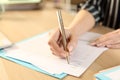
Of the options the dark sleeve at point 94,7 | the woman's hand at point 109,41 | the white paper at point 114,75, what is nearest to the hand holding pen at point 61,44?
the woman's hand at point 109,41

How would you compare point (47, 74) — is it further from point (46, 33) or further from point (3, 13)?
point (3, 13)

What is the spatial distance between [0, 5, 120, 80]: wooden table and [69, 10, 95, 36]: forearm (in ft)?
0.15

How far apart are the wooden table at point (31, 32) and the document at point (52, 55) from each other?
0.03 metres

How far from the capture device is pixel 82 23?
1168 mm

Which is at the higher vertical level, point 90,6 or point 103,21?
point 90,6

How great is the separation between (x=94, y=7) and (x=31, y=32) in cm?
40

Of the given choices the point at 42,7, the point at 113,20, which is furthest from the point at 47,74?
the point at 42,7

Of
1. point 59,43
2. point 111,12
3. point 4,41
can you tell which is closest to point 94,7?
point 111,12

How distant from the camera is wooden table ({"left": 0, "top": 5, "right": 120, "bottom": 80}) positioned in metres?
0.79

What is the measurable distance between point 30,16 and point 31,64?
611 millimetres

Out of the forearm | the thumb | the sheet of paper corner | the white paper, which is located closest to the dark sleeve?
the forearm

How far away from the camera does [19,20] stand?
4.38ft

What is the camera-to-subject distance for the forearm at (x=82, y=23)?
1092 millimetres

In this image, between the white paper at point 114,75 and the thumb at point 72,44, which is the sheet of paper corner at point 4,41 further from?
the white paper at point 114,75
